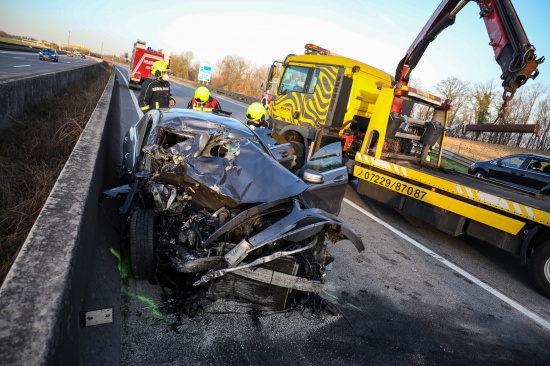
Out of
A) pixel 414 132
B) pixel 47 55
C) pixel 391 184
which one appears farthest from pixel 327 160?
pixel 47 55

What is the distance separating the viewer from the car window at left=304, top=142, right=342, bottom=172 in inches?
180

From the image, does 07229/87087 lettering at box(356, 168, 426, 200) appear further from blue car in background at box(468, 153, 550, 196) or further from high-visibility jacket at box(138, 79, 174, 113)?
blue car in background at box(468, 153, 550, 196)

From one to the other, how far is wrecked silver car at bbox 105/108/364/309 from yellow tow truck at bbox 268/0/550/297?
2.70 meters

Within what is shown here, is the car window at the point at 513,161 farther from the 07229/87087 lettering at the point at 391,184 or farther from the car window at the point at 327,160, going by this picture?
the car window at the point at 327,160

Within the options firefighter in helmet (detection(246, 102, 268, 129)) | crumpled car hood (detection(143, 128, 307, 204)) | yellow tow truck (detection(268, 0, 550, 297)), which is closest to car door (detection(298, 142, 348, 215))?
crumpled car hood (detection(143, 128, 307, 204))

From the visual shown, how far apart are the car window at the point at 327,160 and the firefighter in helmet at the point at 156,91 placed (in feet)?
14.9

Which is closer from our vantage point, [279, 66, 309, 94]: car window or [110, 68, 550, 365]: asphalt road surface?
[110, 68, 550, 365]: asphalt road surface

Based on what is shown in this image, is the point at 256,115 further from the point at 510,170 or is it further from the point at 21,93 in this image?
the point at 510,170

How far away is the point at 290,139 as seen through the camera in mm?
8992

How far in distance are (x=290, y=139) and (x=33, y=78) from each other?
19.3 ft

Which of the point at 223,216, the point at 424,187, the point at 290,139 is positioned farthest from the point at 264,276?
the point at 290,139

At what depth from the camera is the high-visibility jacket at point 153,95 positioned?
8.02m

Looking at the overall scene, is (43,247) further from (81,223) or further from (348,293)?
(348,293)

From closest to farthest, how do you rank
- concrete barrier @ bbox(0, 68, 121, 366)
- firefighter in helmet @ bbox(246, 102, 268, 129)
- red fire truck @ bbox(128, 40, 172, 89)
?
1. concrete barrier @ bbox(0, 68, 121, 366)
2. firefighter in helmet @ bbox(246, 102, 268, 129)
3. red fire truck @ bbox(128, 40, 172, 89)
